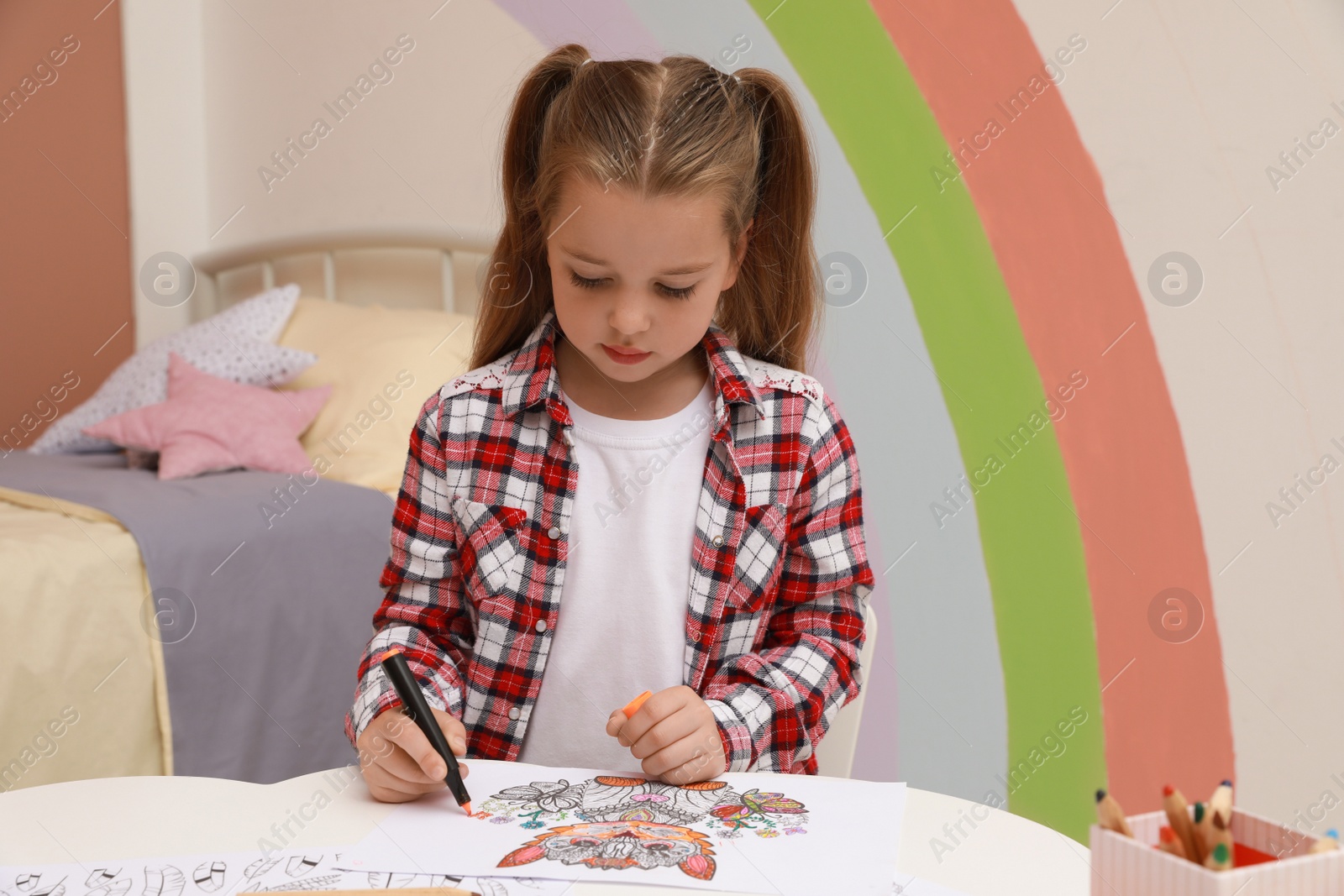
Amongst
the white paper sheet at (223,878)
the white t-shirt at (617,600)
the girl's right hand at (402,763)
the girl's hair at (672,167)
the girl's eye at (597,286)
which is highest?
the girl's hair at (672,167)

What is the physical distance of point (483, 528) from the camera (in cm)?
84

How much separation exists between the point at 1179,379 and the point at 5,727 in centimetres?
144

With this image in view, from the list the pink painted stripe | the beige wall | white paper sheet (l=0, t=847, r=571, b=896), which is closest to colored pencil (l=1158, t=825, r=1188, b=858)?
white paper sheet (l=0, t=847, r=571, b=896)

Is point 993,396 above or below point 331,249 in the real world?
below

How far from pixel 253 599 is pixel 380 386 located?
1.44ft

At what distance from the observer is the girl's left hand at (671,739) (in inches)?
25.5

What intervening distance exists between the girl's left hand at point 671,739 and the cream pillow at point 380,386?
1.12 metres

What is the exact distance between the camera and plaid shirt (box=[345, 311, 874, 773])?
0.83 metres

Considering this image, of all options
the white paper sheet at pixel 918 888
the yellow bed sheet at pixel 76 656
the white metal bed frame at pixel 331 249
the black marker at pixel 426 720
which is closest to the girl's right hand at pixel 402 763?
the black marker at pixel 426 720

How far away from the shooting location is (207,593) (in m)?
1.44

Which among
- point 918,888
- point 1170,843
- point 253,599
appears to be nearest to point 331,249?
point 253,599

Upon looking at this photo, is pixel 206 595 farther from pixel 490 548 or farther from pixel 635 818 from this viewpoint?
pixel 635 818

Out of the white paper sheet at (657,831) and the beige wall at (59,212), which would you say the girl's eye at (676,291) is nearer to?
the white paper sheet at (657,831)

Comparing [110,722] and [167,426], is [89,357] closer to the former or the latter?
[167,426]
